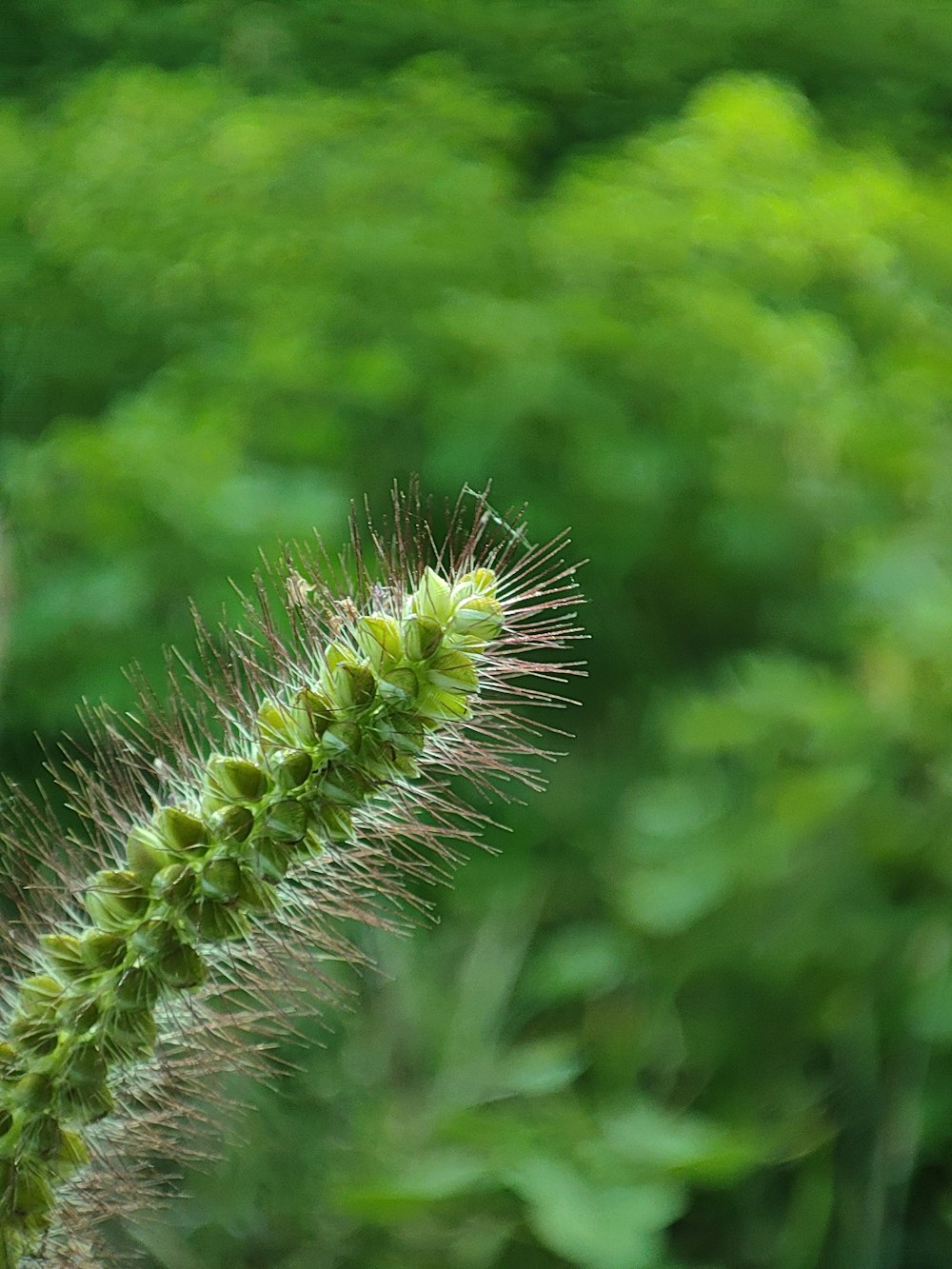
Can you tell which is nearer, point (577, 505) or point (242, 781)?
point (242, 781)

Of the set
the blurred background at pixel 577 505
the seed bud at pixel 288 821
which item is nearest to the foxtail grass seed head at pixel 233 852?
the seed bud at pixel 288 821

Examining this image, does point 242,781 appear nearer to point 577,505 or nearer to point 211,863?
point 211,863

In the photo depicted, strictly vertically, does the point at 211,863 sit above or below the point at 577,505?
above

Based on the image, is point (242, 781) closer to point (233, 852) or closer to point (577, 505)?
point (233, 852)

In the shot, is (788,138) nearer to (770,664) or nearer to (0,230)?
(770,664)

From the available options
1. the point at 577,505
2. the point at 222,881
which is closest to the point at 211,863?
the point at 222,881

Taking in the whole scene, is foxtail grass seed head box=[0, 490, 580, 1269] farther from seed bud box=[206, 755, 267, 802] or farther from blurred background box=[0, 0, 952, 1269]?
blurred background box=[0, 0, 952, 1269]

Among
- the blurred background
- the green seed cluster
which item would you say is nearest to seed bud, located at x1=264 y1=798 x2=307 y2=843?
the green seed cluster
